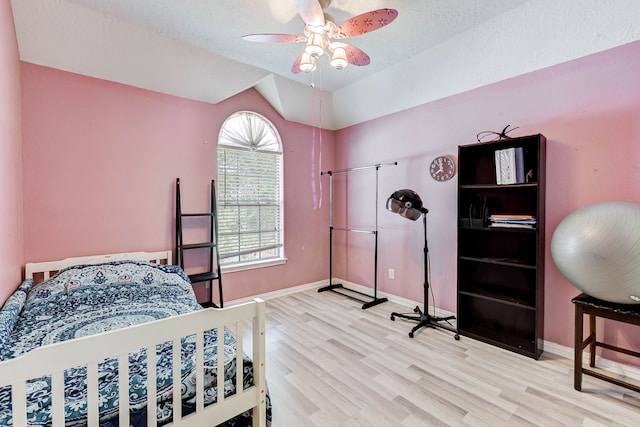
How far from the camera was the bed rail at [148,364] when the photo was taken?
835 mm

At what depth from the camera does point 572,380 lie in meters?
1.94

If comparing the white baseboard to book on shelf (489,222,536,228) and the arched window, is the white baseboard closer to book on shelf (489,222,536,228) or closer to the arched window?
the arched window

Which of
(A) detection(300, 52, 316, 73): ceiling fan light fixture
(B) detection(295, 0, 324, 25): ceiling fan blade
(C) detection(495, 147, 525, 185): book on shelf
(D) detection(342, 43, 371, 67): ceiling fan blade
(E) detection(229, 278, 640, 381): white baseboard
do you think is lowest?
(E) detection(229, 278, 640, 381): white baseboard

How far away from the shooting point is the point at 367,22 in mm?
1751

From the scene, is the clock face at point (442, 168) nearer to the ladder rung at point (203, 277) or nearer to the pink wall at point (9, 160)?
the ladder rung at point (203, 277)

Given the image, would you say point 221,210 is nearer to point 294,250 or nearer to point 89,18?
point 294,250

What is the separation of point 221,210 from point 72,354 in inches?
98.3

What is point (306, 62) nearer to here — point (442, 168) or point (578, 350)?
point (442, 168)

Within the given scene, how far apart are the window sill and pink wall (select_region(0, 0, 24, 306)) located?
5.49 feet

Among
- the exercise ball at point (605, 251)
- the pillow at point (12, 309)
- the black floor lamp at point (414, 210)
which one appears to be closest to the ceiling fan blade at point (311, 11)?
the black floor lamp at point (414, 210)

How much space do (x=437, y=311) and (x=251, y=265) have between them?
7.07 feet

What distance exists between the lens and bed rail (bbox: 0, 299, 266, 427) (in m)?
0.83

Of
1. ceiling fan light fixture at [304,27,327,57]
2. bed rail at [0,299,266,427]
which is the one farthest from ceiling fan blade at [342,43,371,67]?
bed rail at [0,299,266,427]

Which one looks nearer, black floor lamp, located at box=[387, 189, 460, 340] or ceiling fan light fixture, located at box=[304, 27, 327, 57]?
ceiling fan light fixture, located at box=[304, 27, 327, 57]
